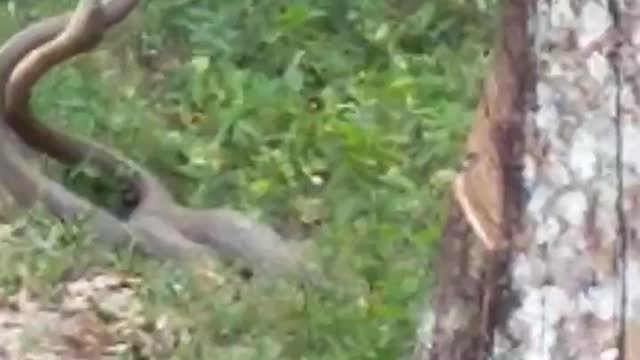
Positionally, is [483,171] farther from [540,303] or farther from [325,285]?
[325,285]

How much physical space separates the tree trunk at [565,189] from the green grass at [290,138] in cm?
190

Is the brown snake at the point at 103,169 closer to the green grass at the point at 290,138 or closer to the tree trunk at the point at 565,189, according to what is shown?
the green grass at the point at 290,138

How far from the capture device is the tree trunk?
2.79 m

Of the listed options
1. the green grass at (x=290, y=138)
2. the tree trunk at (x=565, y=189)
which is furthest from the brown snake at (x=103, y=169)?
the tree trunk at (x=565, y=189)

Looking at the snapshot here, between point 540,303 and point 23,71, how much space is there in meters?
3.61

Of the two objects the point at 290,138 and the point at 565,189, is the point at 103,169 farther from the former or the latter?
the point at 565,189

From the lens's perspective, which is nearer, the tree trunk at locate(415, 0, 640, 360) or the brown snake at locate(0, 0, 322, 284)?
the tree trunk at locate(415, 0, 640, 360)

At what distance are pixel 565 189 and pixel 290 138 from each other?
3.88 meters

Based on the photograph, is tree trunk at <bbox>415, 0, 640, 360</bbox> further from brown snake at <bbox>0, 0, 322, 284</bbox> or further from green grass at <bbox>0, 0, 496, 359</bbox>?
brown snake at <bbox>0, 0, 322, 284</bbox>

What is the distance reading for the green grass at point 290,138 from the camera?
17.2 ft

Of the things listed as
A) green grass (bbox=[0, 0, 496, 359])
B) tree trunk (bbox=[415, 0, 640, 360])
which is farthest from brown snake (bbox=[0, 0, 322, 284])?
tree trunk (bbox=[415, 0, 640, 360])

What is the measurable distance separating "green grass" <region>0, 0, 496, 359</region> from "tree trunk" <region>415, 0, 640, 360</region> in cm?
190

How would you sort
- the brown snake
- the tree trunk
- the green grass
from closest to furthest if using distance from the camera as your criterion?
the tree trunk, the green grass, the brown snake

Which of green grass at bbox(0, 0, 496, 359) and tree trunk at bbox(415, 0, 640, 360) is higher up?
tree trunk at bbox(415, 0, 640, 360)
